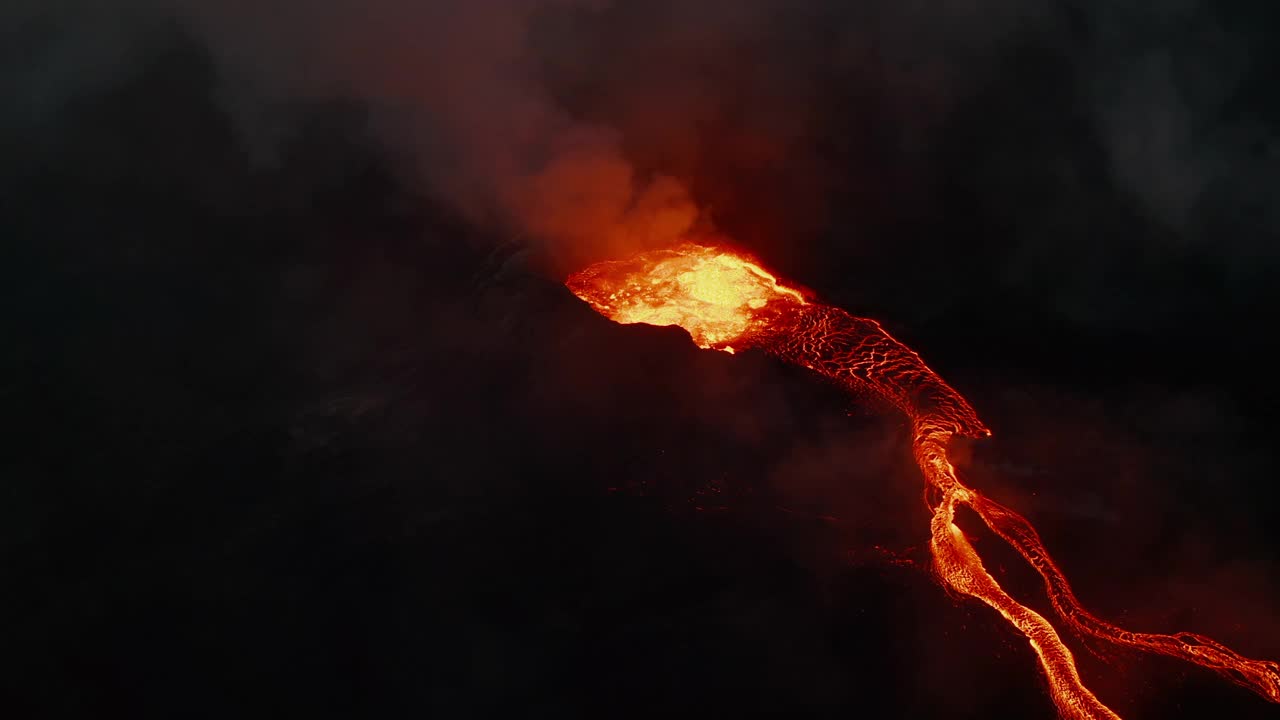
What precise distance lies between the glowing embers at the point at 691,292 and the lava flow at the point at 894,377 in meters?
0.02

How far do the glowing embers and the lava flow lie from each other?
2cm

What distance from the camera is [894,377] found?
10734 millimetres

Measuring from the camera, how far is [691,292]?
11984 mm

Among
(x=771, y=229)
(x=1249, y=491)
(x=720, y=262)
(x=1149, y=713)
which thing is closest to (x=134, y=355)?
(x=720, y=262)

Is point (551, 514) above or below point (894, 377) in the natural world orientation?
below

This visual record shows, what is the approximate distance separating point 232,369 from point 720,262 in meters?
6.80

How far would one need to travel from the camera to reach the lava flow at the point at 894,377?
26.6 feet

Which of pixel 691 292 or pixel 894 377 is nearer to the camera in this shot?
pixel 894 377

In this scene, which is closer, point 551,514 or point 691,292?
point 551,514

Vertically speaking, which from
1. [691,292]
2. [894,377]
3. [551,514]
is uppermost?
[691,292]

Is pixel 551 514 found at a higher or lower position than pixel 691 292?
lower

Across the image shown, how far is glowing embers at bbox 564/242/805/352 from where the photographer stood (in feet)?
37.8

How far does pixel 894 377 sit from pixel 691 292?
288cm

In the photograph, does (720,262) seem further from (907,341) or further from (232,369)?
(232,369)
